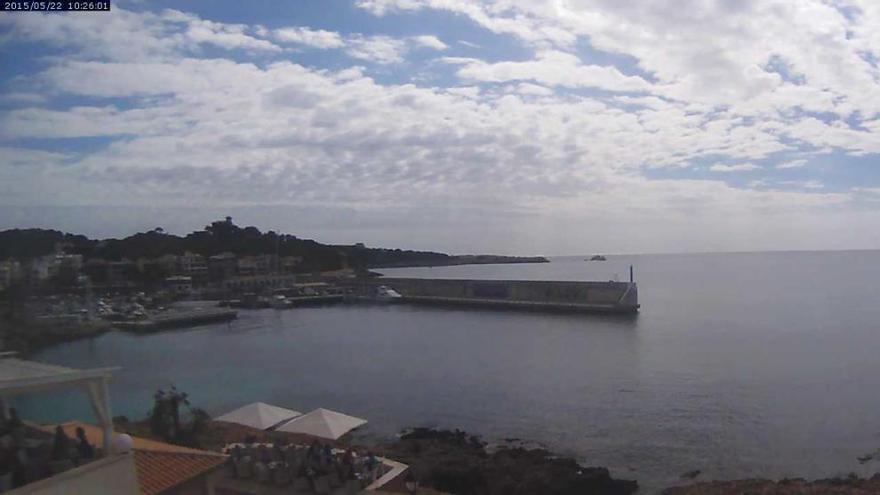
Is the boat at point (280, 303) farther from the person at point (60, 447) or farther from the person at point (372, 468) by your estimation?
the person at point (60, 447)

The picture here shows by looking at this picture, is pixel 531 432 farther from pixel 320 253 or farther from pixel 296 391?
pixel 320 253

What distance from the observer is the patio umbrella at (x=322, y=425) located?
8633mm

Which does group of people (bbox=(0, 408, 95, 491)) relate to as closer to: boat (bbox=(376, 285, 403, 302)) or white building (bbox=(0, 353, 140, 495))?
white building (bbox=(0, 353, 140, 495))

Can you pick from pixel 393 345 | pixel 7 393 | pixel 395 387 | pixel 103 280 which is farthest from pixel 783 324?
pixel 7 393

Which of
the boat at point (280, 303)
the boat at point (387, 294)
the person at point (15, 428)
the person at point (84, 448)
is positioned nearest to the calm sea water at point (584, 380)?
the person at point (15, 428)

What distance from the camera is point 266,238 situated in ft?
157

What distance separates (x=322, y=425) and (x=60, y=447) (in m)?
5.82

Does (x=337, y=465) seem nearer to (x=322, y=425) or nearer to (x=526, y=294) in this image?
(x=322, y=425)

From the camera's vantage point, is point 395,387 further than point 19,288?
Yes

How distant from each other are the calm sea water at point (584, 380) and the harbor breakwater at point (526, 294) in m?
2.24

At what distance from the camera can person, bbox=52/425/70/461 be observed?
306 cm

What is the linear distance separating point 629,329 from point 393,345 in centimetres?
1047

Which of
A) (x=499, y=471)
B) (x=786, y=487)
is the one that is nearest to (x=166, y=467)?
(x=499, y=471)

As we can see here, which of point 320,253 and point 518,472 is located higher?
point 320,253
